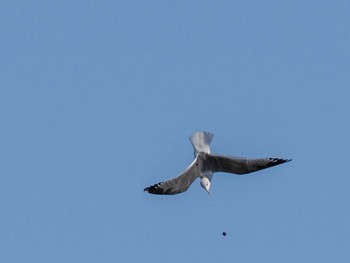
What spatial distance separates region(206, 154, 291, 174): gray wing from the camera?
3019 cm

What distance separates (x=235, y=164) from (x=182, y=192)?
2779mm

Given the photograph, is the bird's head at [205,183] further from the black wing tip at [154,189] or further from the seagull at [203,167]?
the black wing tip at [154,189]

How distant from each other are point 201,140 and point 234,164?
1.93 m

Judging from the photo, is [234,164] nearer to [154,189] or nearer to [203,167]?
[203,167]

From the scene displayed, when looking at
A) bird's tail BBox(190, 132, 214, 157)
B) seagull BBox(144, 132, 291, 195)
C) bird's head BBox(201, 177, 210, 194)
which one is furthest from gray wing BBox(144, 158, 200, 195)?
bird's tail BBox(190, 132, 214, 157)

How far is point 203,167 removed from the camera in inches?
1229

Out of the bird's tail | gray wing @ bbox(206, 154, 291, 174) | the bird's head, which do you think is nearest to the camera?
gray wing @ bbox(206, 154, 291, 174)

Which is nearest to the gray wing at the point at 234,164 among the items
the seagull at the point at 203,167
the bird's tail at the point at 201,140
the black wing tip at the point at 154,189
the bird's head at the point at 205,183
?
the seagull at the point at 203,167

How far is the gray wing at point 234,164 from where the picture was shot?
99.1 ft

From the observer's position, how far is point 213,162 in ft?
102

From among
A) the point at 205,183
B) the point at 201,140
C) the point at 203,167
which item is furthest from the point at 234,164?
the point at 201,140

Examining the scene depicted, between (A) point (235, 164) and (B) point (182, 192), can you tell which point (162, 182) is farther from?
(A) point (235, 164)

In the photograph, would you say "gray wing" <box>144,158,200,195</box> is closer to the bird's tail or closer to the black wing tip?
the black wing tip

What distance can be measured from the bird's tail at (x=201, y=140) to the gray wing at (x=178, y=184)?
70 cm
